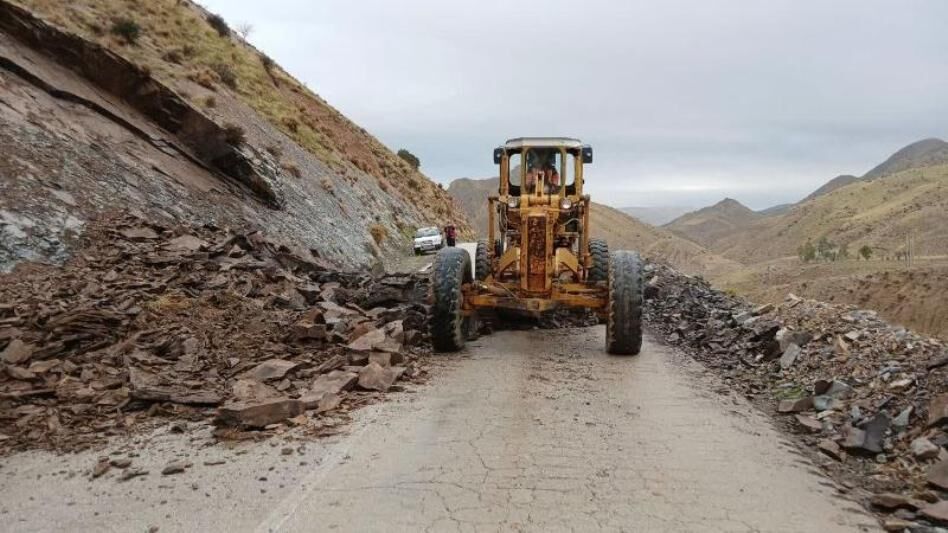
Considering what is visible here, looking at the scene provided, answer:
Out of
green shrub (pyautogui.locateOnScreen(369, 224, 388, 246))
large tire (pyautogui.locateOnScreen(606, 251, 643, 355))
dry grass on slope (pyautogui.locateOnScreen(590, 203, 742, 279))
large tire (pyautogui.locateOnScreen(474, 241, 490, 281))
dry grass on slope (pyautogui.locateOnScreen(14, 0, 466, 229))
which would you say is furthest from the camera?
dry grass on slope (pyautogui.locateOnScreen(590, 203, 742, 279))

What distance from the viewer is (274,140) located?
87.0 feet

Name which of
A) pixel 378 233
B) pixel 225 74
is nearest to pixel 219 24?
pixel 225 74

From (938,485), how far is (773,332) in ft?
16.2

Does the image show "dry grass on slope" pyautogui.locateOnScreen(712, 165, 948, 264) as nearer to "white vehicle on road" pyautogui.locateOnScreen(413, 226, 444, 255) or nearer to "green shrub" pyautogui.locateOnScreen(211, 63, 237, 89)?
"white vehicle on road" pyautogui.locateOnScreen(413, 226, 444, 255)

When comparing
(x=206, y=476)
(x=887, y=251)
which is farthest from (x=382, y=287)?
(x=887, y=251)

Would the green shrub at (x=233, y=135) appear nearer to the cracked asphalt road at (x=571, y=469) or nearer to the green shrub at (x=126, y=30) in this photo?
the green shrub at (x=126, y=30)

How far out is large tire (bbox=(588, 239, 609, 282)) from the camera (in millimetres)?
11539

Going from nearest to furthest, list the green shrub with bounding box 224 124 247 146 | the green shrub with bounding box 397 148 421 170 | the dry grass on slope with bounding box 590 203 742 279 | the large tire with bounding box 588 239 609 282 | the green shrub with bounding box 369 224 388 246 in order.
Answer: the large tire with bounding box 588 239 609 282 → the green shrub with bounding box 224 124 247 146 → the green shrub with bounding box 369 224 388 246 → the green shrub with bounding box 397 148 421 170 → the dry grass on slope with bounding box 590 203 742 279

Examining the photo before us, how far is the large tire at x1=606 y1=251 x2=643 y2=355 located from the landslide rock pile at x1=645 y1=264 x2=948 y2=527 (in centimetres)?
112

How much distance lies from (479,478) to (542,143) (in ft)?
24.4

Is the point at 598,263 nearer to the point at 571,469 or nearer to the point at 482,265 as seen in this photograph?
the point at 482,265

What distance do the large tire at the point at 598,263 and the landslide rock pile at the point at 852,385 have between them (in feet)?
5.37

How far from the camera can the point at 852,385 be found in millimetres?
7379

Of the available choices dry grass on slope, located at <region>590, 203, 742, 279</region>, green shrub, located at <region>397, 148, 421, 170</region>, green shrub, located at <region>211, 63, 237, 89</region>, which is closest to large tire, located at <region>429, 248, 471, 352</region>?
green shrub, located at <region>211, 63, 237, 89</region>
